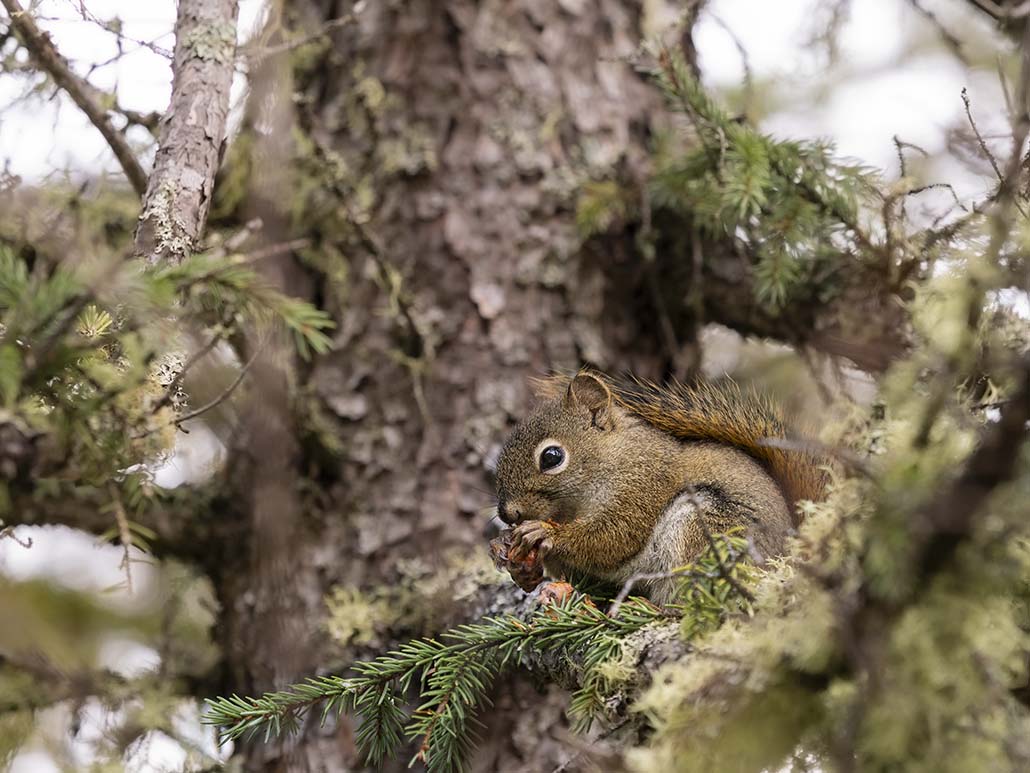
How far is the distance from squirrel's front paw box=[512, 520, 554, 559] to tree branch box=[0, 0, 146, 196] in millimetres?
A: 1116

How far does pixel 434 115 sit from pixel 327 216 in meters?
0.39

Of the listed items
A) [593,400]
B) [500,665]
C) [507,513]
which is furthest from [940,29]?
[500,665]

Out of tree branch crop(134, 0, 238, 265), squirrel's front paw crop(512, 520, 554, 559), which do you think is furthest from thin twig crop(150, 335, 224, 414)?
squirrel's front paw crop(512, 520, 554, 559)

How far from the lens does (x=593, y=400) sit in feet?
7.71

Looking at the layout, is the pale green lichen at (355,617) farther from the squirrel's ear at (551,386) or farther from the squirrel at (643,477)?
the squirrel's ear at (551,386)

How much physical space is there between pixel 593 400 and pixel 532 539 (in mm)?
398

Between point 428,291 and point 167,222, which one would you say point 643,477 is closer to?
point 428,291

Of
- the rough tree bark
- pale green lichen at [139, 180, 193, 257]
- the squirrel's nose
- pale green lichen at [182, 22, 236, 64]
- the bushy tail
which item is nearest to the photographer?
pale green lichen at [139, 180, 193, 257]

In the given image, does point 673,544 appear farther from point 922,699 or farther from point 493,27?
point 493,27

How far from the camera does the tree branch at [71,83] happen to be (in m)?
1.83

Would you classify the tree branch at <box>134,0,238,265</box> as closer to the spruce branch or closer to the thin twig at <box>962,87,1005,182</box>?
the spruce branch

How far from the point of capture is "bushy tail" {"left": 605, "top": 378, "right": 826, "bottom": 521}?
211 cm

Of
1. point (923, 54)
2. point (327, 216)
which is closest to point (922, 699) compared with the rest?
point (327, 216)

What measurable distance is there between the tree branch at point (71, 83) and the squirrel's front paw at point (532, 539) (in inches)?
→ 43.9
